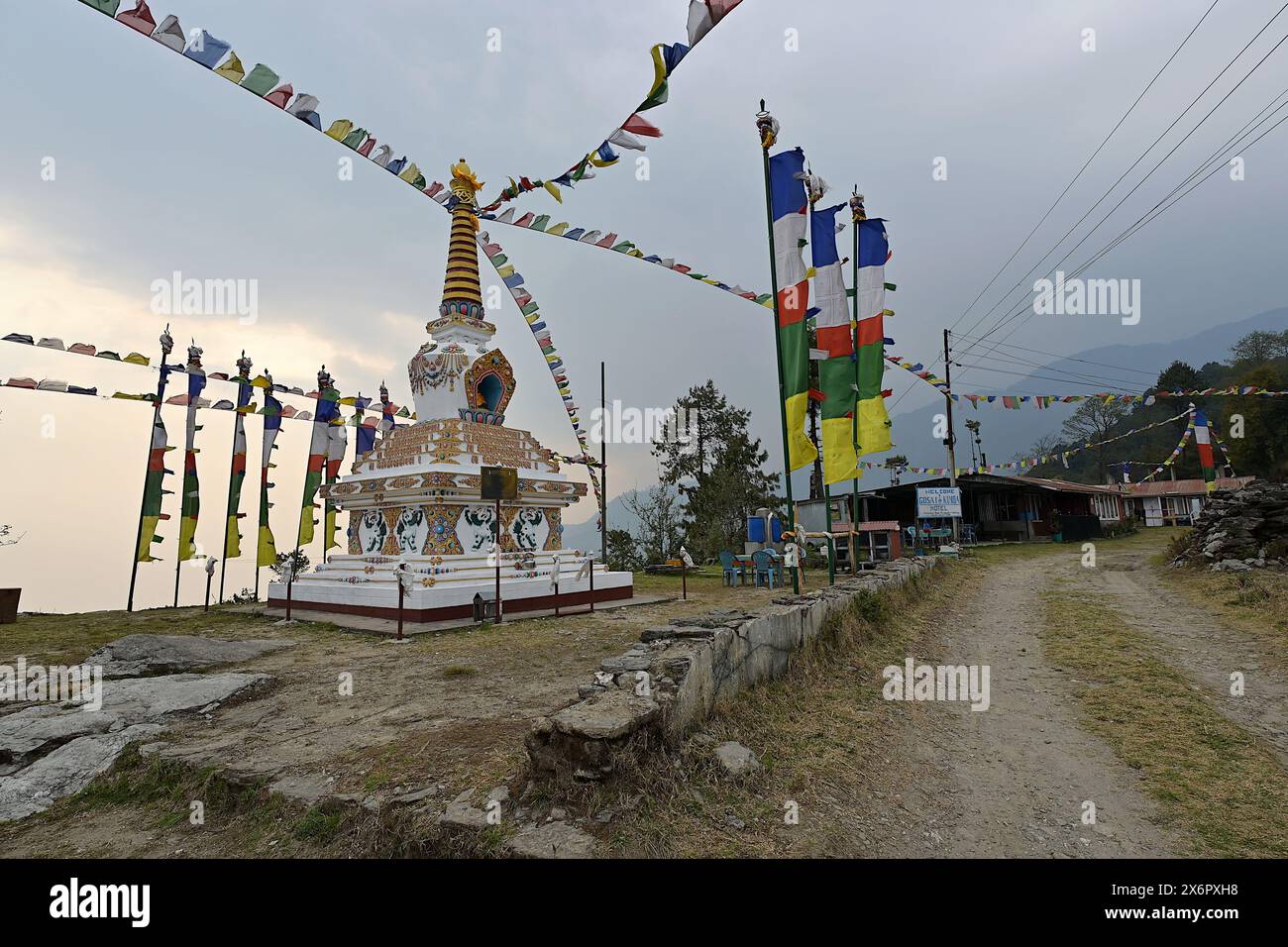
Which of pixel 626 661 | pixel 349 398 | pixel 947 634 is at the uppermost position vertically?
pixel 349 398

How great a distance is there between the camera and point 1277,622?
9.05 metres

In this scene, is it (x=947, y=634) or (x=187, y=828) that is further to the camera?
(x=947, y=634)

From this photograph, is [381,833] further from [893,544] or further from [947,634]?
[893,544]

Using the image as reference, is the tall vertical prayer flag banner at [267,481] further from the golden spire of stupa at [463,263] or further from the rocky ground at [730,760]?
the rocky ground at [730,760]

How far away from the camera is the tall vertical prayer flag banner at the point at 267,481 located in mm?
→ 18203

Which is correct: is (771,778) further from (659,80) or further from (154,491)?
(154,491)

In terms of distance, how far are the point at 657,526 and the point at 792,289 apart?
883 inches

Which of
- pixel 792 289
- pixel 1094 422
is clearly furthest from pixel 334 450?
pixel 1094 422

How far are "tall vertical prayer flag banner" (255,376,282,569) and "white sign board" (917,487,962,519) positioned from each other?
2400cm

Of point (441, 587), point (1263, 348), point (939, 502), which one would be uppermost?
point (1263, 348)

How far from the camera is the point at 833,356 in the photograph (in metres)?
10.5

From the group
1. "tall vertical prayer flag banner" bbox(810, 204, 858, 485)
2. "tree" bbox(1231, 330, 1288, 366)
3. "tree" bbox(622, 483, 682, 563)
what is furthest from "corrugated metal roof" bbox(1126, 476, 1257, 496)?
"tall vertical prayer flag banner" bbox(810, 204, 858, 485)
